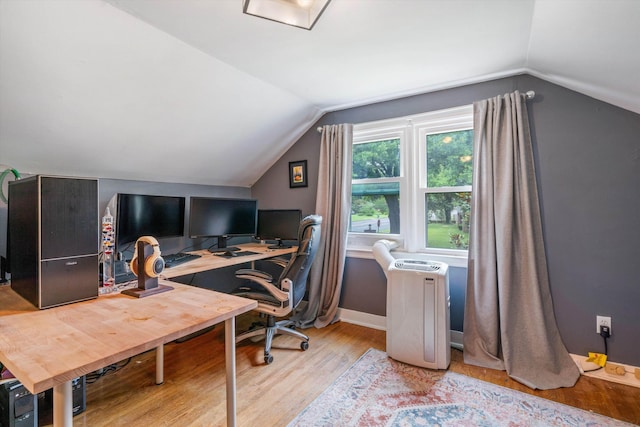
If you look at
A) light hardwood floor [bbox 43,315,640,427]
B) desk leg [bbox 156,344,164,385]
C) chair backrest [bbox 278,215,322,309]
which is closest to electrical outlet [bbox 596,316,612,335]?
light hardwood floor [bbox 43,315,640,427]

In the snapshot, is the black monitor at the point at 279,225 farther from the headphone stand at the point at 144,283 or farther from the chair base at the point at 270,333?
the headphone stand at the point at 144,283

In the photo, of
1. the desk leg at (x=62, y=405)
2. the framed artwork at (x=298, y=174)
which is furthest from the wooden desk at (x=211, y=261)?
the desk leg at (x=62, y=405)

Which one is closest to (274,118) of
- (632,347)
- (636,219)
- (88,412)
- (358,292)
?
(358,292)

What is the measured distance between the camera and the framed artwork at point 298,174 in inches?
128

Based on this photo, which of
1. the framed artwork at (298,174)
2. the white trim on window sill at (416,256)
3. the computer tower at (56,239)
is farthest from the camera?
the framed artwork at (298,174)

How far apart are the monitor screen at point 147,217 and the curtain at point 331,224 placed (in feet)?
4.26

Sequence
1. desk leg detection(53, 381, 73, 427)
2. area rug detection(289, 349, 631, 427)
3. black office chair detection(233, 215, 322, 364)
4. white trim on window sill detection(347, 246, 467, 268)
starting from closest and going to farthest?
desk leg detection(53, 381, 73, 427)
area rug detection(289, 349, 631, 427)
black office chair detection(233, 215, 322, 364)
white trim on window sill detection(347, 246, 467, 268)

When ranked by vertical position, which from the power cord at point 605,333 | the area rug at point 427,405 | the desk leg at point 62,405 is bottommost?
the area rug at point 427,405

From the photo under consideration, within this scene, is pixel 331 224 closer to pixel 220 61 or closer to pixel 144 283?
pixel 220 61

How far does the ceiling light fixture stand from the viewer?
1.30m

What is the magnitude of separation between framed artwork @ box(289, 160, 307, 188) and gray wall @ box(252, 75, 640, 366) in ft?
6.05

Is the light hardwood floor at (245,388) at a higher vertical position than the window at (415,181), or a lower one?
lower

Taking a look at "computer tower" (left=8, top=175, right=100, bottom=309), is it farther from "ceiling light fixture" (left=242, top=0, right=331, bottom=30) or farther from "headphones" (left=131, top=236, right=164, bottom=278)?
"ceiling light fixture" (left=242, top=0, right=331, bottom=30)

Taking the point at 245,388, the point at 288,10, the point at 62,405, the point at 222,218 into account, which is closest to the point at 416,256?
the point at 245,388
